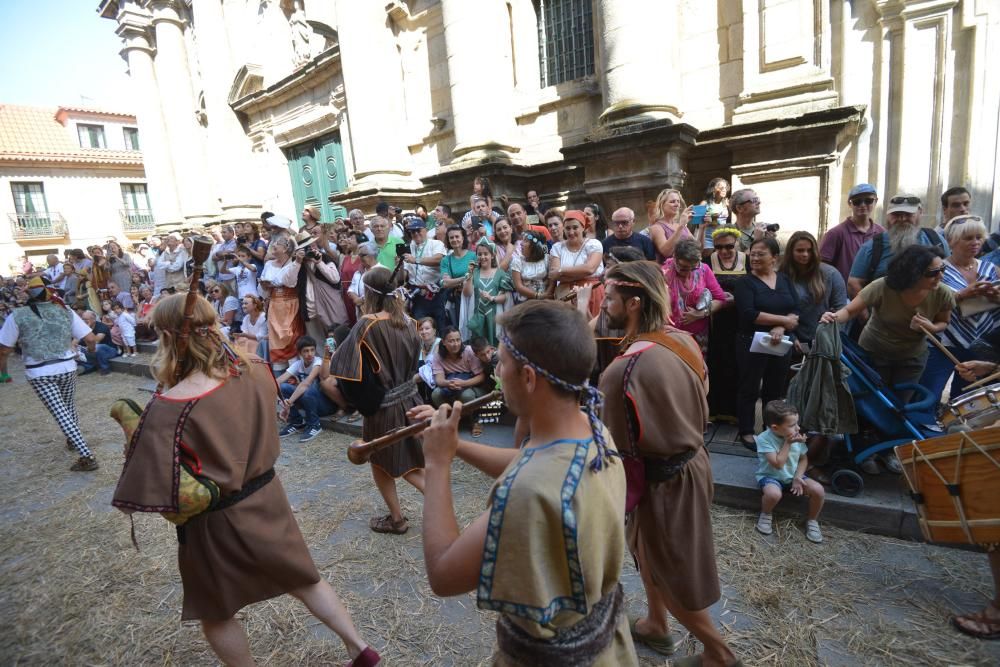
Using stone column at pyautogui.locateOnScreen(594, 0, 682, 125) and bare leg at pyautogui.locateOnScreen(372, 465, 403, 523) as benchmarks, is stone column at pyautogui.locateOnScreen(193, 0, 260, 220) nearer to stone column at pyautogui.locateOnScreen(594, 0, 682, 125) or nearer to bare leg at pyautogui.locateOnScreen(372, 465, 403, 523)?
stone column at pyautogui.locateOnScreen(594, 0, 682, 125)

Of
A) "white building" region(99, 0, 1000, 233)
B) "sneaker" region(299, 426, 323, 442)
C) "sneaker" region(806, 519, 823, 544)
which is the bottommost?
"sneaker" region(299, 426, 323, 442)

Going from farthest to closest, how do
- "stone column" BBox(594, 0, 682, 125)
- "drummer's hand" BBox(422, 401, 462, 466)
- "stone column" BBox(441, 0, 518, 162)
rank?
"stone column" BBox(441, 0, 518, 162) < "stone column" BBox(594, 0, 682, 125) < "drummer's hand" BBox(422, 401, 462, 466)

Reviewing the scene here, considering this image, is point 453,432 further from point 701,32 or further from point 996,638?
point 701,32

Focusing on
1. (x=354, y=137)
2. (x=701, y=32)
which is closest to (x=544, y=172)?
(x=701, y=32)

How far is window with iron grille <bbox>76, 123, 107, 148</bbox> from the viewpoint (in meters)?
30.6

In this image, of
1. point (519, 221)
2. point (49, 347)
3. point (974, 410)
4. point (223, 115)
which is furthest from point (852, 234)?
point (223, 115)

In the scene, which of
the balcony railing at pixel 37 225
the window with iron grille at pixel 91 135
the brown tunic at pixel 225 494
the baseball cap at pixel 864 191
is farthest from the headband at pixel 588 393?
the window with iron grille at pixel 91 135

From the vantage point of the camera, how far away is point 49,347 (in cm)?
554

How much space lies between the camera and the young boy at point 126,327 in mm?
11898

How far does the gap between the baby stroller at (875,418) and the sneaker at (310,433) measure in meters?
5.35

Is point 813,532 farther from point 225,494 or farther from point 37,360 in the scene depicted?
point 37,360

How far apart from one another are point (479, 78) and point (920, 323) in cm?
778

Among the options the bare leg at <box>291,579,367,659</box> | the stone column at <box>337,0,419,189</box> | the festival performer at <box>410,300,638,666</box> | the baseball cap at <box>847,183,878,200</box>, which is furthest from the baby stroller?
the stone column at <box>337,0,419,189</box>

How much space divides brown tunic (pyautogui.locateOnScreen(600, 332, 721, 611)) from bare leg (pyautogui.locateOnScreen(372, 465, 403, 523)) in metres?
2.16
